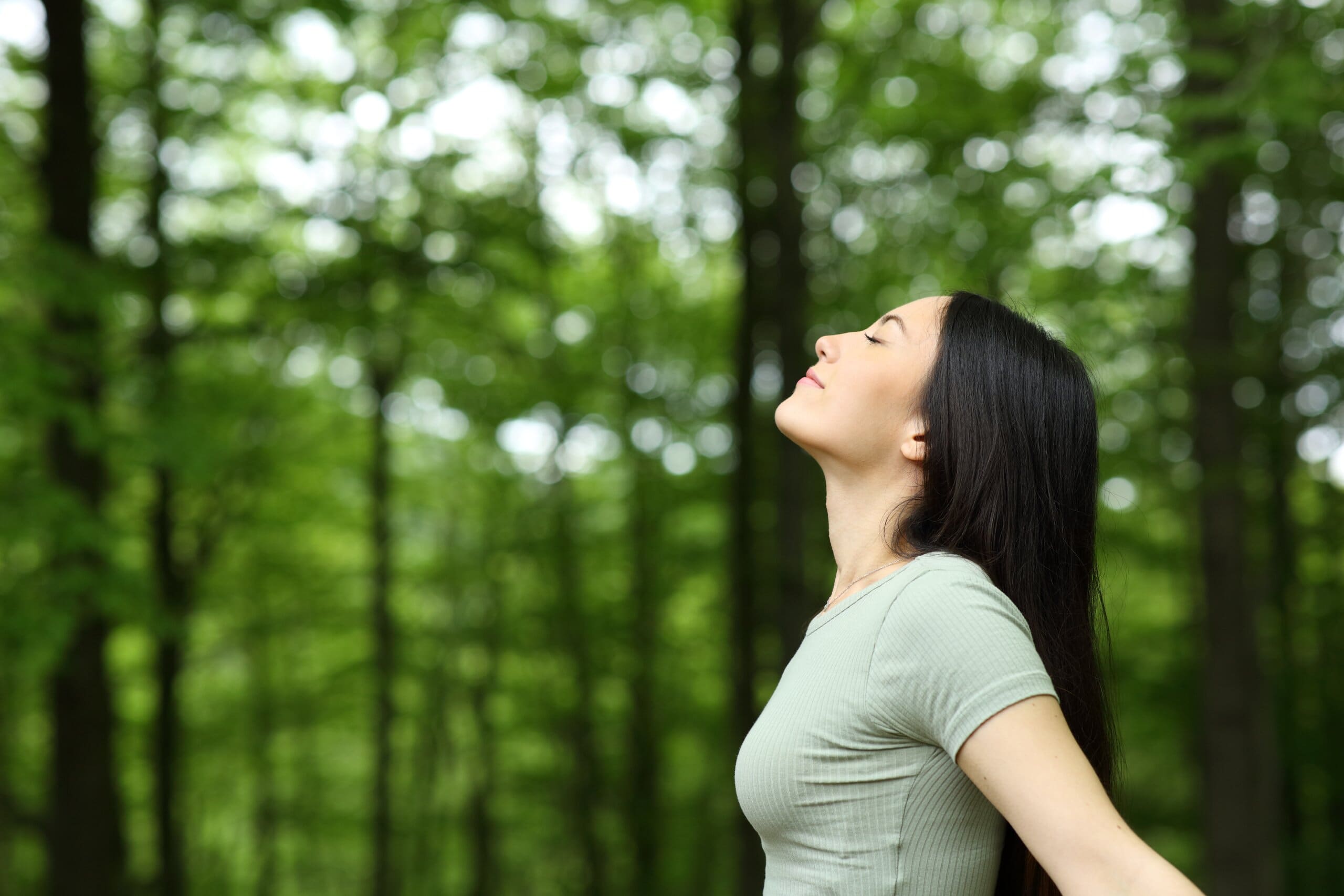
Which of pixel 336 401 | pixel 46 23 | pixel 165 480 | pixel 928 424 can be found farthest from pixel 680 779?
pixel 928 424

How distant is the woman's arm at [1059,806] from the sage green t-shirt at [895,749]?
4 cm

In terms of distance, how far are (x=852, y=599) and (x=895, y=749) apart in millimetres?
267

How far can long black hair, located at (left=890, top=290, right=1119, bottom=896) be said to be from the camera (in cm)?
169

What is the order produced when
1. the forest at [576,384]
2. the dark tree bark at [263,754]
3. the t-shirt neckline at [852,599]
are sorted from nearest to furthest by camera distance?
the t-shirt neckline at [852,599] < the forest at [576,384] < the dark tree bark at [263,754]

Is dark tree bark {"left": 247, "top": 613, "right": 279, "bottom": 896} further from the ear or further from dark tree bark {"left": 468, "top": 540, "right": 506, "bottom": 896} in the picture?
the ear

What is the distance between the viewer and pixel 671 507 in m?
14.2

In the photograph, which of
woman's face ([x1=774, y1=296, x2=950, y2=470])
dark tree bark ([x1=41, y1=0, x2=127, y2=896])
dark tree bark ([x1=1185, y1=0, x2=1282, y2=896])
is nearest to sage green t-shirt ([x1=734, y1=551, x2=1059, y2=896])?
woman's face ([x1=774, y1=296, x2=950, y2=470])

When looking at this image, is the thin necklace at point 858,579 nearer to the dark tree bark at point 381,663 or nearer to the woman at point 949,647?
the woman at point 949,647

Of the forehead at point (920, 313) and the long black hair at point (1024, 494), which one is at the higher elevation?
the forehead at point (920, 313)

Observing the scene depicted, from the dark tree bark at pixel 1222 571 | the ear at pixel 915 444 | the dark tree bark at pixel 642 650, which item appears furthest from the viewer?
the dark tree bark at pixel 642 650

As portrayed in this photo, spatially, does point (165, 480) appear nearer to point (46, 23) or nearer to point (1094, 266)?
point (46, 23)

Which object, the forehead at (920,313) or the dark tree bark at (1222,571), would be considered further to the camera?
the dark tree bark at (1222,571)

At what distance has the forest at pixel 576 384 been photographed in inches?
265

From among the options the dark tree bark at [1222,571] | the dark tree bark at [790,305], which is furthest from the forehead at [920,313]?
the dark tree bark at [1222,571]
